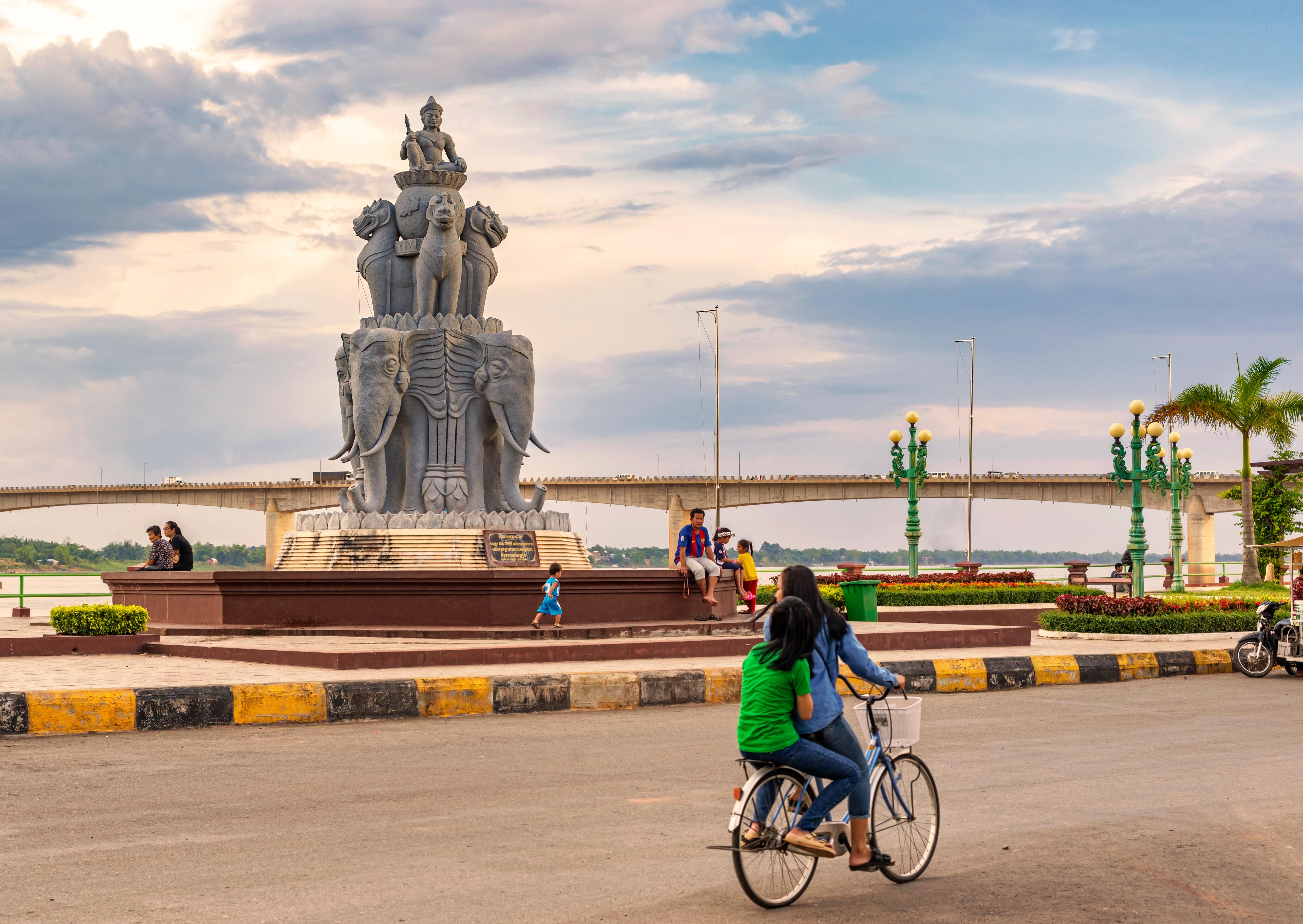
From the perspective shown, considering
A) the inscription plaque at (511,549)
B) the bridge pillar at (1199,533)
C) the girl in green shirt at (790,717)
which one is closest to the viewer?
the girl in green shirt at (790,717)

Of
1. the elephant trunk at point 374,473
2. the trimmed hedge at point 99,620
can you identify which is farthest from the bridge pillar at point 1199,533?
the trimmed hedge at point 99,620

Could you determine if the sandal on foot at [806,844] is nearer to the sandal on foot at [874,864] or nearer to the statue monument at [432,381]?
the sandal on foot at [874,864]

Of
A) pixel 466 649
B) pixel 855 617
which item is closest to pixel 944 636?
pixel 855 617

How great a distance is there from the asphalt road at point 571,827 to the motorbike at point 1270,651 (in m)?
5.05

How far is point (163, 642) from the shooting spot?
48.9 ft

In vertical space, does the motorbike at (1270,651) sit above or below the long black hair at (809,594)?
below

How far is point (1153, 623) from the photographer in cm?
1888

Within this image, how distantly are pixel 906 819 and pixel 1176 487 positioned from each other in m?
33.8

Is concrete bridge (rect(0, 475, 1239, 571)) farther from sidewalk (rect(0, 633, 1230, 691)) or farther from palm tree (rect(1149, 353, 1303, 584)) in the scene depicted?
sidewalk (rect(0, 633, 1230, 691))

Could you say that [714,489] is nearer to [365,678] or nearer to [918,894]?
[365,678]

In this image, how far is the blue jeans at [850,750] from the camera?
5609mm

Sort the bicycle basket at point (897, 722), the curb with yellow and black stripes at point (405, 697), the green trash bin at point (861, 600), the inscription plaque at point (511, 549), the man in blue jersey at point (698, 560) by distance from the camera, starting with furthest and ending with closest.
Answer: the green trash bin at point (861, 600) → the inscription plaque at point (511, 549) → the man in blue jersey at point (698, 560) → the curb with yellow and black stripes at point (405, 697) → the bicycle basket at point (897, 722)

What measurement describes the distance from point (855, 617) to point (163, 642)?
10.3 m

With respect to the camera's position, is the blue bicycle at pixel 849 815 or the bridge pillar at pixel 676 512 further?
the bridge pillar at pixel 676 512
